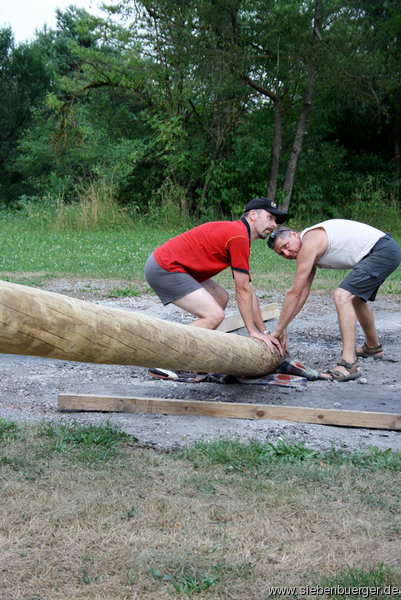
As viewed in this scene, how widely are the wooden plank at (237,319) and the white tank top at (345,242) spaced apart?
4.85 feet

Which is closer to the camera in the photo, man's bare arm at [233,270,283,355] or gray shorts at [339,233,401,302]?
man's bare arm at [233,270,283,355]

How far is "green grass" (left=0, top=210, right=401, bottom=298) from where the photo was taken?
10539 mm

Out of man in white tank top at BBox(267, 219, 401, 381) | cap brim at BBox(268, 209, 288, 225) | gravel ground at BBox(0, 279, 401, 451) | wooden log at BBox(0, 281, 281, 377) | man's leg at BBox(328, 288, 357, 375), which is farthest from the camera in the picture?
man's leg at BBox(328, 288, 357, 375)

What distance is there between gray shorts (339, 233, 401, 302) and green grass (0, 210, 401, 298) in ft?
12.6

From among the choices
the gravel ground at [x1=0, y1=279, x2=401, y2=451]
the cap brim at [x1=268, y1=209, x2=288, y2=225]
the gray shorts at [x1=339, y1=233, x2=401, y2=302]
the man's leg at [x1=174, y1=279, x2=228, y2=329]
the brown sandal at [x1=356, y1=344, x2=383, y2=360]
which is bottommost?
the gravel ground at [x1=0, y1=279, x2=401, y2=451]

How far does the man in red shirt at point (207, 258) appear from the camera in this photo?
520cm

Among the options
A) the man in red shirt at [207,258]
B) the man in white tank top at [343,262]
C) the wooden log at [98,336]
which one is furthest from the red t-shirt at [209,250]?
the wooden log at [98,336]

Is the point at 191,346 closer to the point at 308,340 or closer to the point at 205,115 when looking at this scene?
the point at 308,340

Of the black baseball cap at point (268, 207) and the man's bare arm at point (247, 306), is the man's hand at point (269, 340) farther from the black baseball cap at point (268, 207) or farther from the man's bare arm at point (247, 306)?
the black baseball cap at point (268, 207)

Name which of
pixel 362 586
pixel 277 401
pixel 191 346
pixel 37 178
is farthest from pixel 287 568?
pixel 37 178

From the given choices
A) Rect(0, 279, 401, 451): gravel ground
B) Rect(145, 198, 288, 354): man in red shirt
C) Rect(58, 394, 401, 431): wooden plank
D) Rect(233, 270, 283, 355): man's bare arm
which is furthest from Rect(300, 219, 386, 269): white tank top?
Rect(58, 394, 401, 431): wooden plank

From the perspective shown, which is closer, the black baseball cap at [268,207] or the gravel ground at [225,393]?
the gravel ground at [225,393]

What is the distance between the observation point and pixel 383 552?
2.56 meters

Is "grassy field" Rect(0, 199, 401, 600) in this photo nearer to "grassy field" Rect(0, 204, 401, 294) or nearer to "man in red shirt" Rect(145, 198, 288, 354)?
"man in red shirt" Rect(145, 198, 288, 354)
